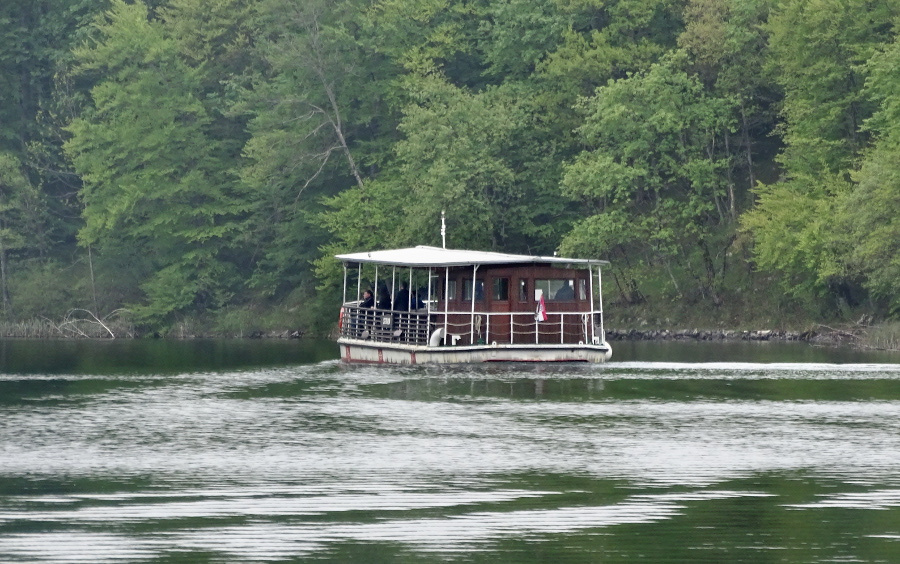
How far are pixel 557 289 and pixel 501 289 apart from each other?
1541 mm

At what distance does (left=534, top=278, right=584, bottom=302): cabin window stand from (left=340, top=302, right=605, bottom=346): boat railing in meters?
0.51

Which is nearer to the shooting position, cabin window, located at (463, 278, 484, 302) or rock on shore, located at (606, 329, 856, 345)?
cabin window, located at (463, 278, 484, 302)

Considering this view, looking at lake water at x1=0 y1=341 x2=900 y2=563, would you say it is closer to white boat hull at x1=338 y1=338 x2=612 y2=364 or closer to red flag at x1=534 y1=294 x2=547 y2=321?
white boat hull at x1=338 y1=338 x2=612 y2=364

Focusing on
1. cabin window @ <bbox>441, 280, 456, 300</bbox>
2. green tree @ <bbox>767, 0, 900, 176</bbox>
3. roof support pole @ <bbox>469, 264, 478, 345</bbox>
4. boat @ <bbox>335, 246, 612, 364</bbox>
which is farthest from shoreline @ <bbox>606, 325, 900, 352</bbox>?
cabin window @ <bbox>441, 280, 456, 300</bbox>

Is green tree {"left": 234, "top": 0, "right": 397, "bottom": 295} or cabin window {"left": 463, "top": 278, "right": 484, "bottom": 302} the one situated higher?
green tree {"left": 234, "top": 0, "right": 397, "bottom": 295}

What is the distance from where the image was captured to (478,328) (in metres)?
46.8

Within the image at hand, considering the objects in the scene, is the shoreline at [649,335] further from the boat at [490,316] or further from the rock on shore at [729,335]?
the boat at [490,316]

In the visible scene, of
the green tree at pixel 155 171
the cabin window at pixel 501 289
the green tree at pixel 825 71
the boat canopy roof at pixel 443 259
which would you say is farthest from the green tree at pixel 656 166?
the green tree at pixel 155 171

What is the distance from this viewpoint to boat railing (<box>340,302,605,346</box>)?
46375mm

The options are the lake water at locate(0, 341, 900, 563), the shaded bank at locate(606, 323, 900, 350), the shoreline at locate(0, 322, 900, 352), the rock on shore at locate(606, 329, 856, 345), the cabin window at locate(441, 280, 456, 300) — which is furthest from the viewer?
the rock on shore at locate(606, 329, 856, 345)

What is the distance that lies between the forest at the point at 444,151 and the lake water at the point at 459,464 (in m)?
18.8

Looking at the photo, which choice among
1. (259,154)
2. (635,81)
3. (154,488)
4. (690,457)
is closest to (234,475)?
(154,488)

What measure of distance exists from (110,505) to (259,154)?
5424 cm

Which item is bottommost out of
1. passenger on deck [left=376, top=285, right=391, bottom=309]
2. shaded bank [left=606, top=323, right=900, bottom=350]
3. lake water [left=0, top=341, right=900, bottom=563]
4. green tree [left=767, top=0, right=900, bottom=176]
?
lake water [left=0, top=341, right=900, bottom=563]
